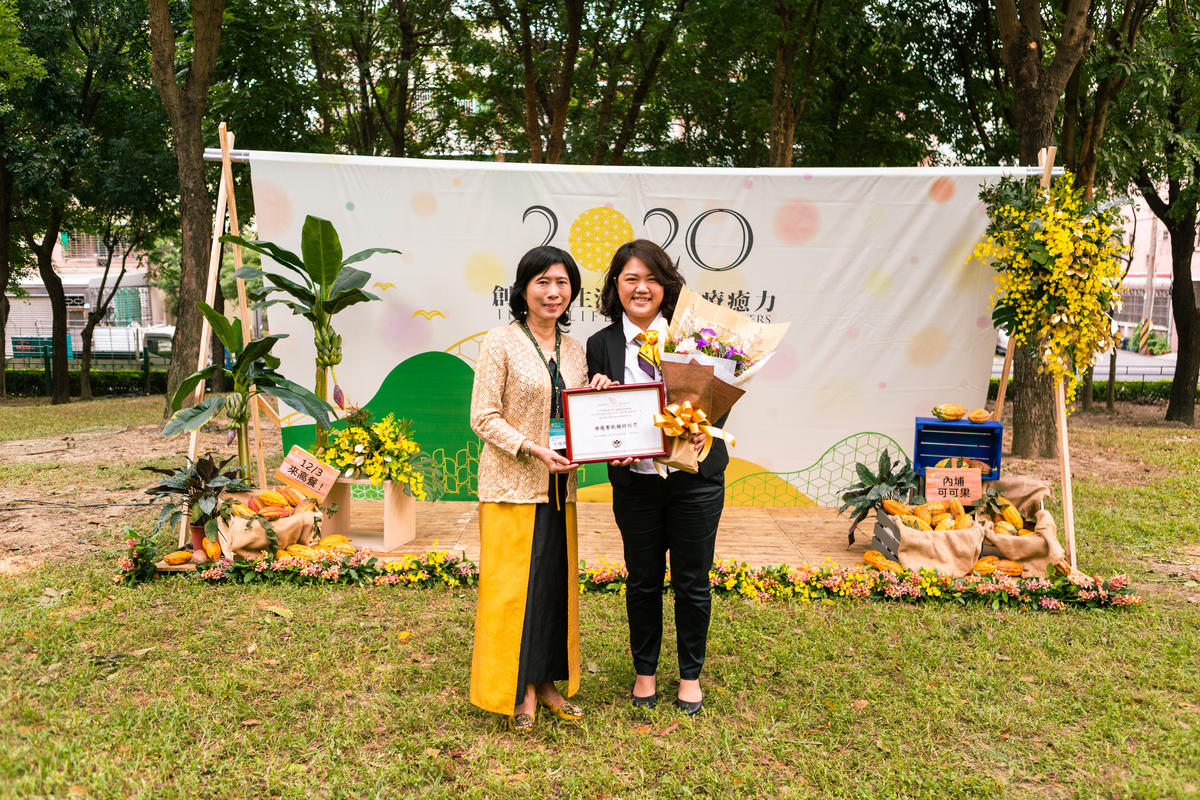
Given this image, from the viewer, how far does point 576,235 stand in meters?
5.44

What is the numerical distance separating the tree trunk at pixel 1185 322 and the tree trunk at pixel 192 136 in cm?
1229

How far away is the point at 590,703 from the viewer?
9.76 feet

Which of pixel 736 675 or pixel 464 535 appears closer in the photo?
pixel 736 675

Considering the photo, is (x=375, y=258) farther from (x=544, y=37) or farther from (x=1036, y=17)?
(x=544, y=37)

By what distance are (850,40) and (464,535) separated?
8.40 m

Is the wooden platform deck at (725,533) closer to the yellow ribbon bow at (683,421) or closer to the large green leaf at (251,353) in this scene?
the large green leaf at (251,353)

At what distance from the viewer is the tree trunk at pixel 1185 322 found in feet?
35.8

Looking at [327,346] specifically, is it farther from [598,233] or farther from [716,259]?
[716,259]

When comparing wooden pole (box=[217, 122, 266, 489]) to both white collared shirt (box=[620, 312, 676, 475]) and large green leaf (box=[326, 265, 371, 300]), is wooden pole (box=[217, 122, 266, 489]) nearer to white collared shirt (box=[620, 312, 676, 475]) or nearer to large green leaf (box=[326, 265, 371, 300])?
large green leaf (box=[326, 265, 371, 300])

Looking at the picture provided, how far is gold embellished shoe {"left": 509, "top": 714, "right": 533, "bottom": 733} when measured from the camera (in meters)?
2.76

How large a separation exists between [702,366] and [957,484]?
2671 millimetres

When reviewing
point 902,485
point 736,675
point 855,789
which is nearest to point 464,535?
point 736,675

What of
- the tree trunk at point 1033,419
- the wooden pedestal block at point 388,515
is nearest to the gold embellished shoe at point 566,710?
the wooden pedestal block at point 388,515

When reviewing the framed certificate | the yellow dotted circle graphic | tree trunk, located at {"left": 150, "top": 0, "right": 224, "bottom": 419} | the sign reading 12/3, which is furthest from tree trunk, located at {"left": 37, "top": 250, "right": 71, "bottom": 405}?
the framed certificate
